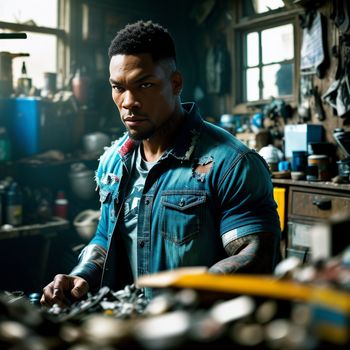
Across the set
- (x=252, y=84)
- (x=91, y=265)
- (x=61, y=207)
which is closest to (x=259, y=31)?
(x=252, y=84)

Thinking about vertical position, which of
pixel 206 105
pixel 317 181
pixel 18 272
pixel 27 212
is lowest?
pixel 18 272

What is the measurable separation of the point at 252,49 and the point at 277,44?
40cm

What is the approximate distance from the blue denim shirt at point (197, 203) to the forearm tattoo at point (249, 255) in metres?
0.03

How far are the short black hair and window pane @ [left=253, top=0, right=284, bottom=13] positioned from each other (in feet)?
11.1

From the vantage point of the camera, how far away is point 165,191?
2195 millimetres

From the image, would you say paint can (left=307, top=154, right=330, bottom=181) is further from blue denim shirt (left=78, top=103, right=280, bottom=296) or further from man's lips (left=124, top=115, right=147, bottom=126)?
man's lips (left=124, top=115, right=147, bottom=126)

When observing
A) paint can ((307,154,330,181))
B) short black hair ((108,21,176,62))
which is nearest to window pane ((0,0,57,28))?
paint can ((307,154,330,181))

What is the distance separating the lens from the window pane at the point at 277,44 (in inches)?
209

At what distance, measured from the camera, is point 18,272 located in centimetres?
515

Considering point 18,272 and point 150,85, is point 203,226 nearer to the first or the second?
point 150,85

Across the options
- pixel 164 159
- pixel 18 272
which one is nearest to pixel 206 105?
pixel 18 272

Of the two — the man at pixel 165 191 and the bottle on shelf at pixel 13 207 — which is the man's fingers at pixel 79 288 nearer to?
the man at pixel 165 191

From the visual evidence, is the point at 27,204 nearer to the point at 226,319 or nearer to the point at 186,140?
the point at 186,140

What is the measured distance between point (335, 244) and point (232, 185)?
1268mm
